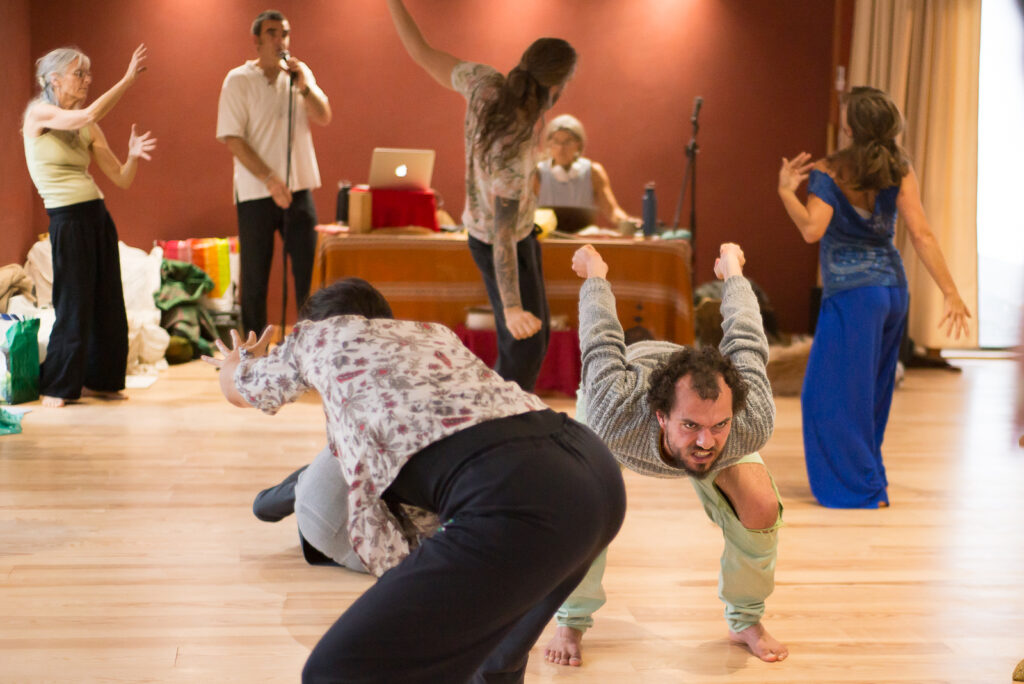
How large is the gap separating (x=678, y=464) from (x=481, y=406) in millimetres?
578

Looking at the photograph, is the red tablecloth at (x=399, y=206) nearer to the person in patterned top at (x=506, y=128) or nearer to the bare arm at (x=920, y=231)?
the person in patterned top at (x=506, y=128)

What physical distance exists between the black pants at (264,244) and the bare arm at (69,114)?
0.80 metres

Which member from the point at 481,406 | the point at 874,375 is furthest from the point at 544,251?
the point at 481,406

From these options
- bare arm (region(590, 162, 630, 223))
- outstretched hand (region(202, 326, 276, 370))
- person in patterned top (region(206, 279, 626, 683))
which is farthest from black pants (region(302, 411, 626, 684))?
bare arm (region(590, 162, 630, 223))

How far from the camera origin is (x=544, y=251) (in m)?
5.34

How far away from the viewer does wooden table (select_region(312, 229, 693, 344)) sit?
17.3 feet

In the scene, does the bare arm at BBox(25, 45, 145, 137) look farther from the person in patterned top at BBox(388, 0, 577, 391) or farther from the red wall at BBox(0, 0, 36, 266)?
the person in patterned top at BBox(388, 0, 577, 391)

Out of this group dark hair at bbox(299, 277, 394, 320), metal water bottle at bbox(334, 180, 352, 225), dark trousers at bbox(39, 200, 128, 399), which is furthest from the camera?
metal water bottle at bbox(334, 180, 352, 225)

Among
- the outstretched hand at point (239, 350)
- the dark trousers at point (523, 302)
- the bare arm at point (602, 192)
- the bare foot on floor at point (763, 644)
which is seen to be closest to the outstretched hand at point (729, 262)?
the bare foot on floor at point (763, 644)

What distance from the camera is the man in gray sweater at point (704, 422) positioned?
201 cm

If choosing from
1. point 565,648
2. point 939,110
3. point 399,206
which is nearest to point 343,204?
point 399,206

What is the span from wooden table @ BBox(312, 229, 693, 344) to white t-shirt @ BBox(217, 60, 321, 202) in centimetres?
37

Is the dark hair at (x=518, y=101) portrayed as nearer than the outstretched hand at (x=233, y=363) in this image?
No

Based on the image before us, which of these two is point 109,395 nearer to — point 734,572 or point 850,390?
point 850,390
